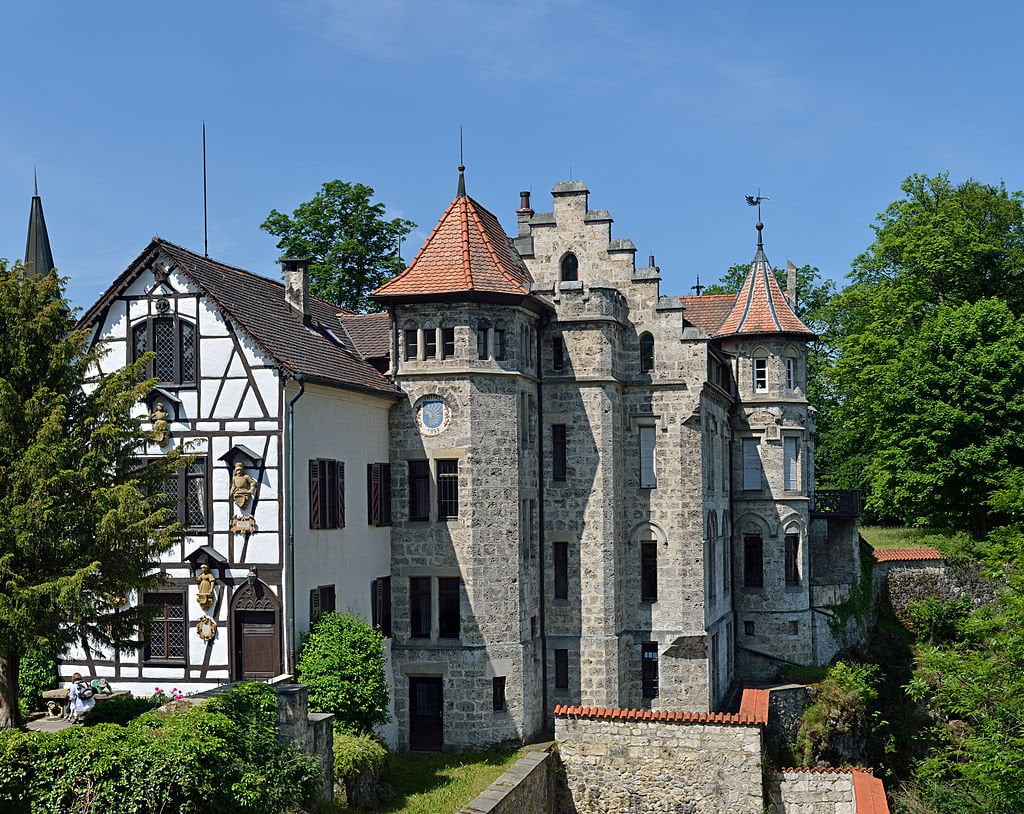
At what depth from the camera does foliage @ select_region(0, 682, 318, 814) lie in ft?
53.1

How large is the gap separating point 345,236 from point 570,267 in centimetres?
1815

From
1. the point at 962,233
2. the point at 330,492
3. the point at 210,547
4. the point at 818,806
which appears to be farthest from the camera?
the point at 962,233

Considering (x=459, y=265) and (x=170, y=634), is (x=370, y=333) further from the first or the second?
(x=170, y=634)

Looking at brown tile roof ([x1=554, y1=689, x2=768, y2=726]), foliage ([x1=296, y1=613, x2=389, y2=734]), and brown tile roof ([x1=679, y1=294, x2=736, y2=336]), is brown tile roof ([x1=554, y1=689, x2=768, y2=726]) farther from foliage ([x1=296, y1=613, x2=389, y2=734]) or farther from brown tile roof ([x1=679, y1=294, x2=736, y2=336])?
brown tile roof ([x1=679, y1=294, x2=736, y2=336])

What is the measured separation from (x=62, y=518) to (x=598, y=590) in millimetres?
15435

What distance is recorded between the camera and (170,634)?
77.5 ft

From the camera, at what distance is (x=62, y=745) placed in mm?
16609

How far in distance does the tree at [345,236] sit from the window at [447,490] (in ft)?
66.4

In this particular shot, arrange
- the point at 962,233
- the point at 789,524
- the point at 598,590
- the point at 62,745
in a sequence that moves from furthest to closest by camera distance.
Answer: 1. the point at 962,233
2. the point at 789,524
3. the point at 598,590
4. the point at 62,745

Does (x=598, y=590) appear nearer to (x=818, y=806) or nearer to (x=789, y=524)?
(x=818, y=806)

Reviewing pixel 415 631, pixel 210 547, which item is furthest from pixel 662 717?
pixel 210 547

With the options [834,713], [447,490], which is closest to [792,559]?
[834,713]

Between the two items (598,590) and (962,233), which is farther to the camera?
(962,233)

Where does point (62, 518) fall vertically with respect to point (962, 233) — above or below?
below
